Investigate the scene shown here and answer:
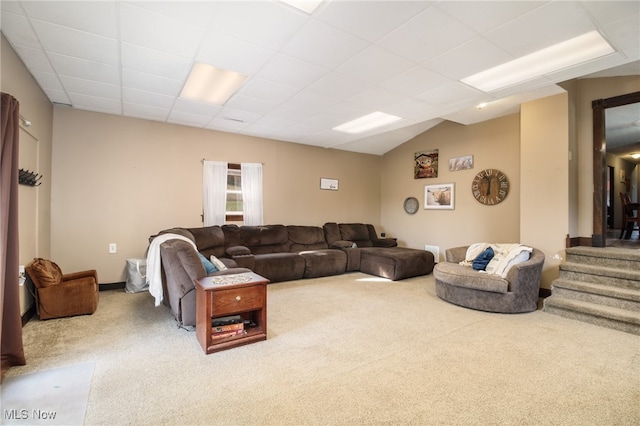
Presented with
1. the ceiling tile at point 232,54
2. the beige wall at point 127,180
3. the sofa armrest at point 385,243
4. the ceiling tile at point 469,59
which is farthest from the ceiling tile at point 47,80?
the sofa armrest at point 385,243

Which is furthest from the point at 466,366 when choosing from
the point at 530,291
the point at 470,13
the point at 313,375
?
the point at 470,13

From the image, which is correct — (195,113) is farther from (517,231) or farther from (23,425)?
(517,231)

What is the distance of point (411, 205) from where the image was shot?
6988mm

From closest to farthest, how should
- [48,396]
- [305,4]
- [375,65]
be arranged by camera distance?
[48,396], [305,4], [375,65]

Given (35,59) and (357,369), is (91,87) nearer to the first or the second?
(35,59)

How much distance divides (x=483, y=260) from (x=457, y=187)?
7.61 ft

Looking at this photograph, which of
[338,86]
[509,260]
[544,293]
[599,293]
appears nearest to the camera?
Result: [599,293]

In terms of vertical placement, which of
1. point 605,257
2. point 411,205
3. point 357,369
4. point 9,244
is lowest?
point 357,369

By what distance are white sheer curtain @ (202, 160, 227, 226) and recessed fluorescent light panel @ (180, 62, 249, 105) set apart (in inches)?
60.1

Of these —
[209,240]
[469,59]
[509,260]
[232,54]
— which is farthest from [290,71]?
[509,260]

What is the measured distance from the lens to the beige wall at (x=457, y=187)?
5.28m

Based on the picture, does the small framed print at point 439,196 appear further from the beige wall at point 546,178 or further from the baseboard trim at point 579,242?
the baseboard trim at point 579,242

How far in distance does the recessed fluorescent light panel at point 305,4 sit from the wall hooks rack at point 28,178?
317 centimetres

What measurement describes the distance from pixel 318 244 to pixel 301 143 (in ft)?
7.47
